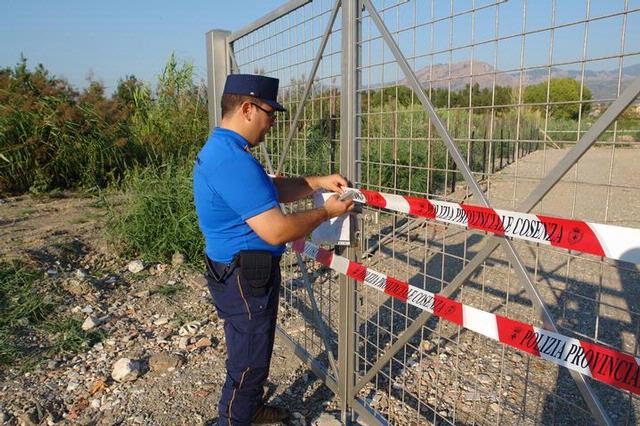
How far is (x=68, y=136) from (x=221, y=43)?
535 cm

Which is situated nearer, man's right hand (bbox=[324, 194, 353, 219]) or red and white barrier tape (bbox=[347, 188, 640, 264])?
red and white barrier tape (bbox=[347, 188, 640, 264])

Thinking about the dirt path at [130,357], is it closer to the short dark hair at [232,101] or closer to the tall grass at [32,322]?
the tall grass at [32,322]

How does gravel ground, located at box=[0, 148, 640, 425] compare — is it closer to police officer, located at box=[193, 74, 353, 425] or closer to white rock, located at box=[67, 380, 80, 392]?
white rock, located at box=[67, 380, 80, 392]

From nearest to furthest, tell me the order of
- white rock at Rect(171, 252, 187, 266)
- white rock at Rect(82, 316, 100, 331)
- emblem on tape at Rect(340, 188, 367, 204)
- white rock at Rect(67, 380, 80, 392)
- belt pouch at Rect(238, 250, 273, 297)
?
1. belt pouch at Rect(238, 250, 273, 297)
2. emblem on tape at Rect(340, 188, 367, 204)
3. white rock at Rect(67, 380, 80, 392)
4. white rock at Rect(82, 316, 100, 331)
5. white rock at Rect(171, 252, 187, 266)

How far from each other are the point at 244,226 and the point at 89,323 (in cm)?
259

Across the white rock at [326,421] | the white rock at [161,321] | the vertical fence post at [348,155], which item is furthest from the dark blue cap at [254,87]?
the white rock at [161,321]

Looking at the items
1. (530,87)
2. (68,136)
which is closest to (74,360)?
(530,87)

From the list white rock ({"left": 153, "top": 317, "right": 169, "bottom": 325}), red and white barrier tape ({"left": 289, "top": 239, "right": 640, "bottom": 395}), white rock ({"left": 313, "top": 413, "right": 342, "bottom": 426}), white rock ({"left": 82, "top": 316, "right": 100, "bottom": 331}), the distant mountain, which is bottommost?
white rock ({"left": 313, "top": 413, "right": 342, "bottom": 426})

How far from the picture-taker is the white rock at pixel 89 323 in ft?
13.6

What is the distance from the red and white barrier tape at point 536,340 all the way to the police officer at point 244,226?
544 millimetres

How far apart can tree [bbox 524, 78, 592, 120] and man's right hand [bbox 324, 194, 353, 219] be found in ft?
3.25

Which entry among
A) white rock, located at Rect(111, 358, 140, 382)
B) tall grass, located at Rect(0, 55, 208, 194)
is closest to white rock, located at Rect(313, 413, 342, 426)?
white rock, located at Rect(111, 358, 140, 382)

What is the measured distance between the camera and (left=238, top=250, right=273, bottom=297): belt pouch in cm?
234

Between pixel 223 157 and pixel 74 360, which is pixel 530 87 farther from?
pixel 74 360
